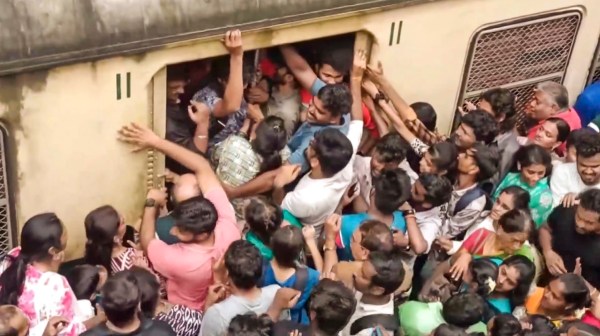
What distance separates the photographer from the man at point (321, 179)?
180 inches

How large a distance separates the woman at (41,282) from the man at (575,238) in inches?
97.4

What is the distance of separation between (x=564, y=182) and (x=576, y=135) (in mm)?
290

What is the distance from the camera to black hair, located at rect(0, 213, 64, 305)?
3875 millimetres

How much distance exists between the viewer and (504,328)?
155 inches

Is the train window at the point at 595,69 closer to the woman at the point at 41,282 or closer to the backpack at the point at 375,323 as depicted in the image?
the backpack at the point at 375,323

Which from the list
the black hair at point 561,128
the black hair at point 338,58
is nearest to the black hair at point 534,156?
the black hair at point 561,128

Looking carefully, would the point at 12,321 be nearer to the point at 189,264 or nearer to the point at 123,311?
the point at 123,311

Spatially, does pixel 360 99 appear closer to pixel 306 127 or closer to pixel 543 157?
pixel 306 127

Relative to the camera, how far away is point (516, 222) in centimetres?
450

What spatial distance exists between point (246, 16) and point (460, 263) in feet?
5.51

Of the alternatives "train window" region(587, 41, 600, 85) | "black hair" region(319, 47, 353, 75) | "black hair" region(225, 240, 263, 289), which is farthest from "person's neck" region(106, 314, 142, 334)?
"train window" region(587, 41, 600, 85)

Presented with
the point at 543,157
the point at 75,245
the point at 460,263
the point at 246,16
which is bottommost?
the point at 75,245

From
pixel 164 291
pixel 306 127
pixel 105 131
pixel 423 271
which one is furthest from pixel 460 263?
pixel 105 131

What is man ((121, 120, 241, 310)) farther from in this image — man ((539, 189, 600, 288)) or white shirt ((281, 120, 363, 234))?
man ((539, 189, 600, 288))
